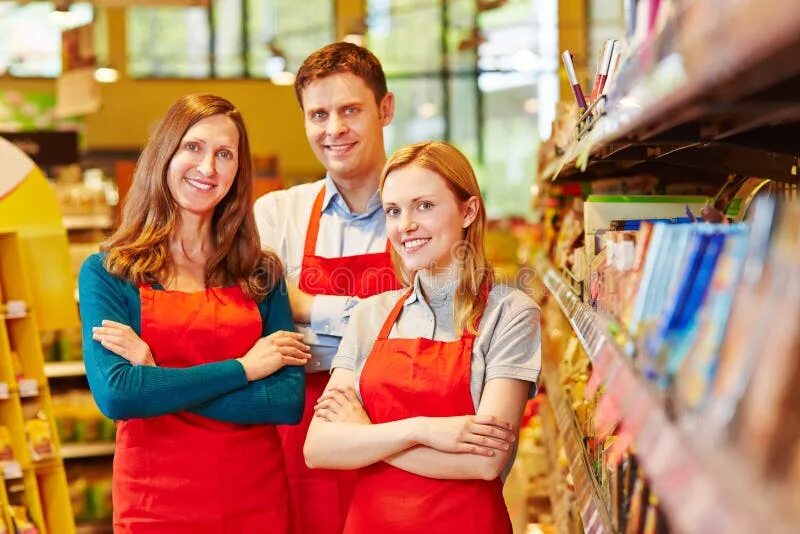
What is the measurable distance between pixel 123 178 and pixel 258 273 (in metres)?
7.59

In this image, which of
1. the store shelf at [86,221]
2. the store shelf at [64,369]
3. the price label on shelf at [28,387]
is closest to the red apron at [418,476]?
the price label on shelf at [28,387]

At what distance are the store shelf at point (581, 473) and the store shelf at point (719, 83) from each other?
2.50 ft

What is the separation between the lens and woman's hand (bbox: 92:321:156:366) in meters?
2.54

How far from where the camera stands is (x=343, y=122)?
3016 mm

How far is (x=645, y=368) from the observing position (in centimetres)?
132

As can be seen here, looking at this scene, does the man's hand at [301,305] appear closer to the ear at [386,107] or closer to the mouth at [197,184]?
the mouth at [197,184]

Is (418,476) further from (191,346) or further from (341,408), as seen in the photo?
(191,346)

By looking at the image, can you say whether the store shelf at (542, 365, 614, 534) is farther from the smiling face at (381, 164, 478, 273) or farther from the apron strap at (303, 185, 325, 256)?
the apron strap at (303, 185, 325, 256)

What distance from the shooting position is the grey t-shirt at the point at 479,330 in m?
2.27

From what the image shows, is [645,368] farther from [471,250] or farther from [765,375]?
[471,250]

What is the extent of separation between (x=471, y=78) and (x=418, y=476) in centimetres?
1510

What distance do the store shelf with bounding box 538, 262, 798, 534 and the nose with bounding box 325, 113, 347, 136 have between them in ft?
5.34

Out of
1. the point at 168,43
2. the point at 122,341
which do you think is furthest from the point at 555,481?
the point at 168,43

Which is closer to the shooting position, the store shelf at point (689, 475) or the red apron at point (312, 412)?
the store shelf at point (689, 475)
